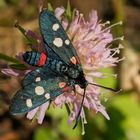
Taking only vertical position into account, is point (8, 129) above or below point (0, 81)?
below

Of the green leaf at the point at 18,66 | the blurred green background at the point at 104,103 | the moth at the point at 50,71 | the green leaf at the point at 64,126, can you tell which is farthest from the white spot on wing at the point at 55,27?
the green leaf at the point at 64,126

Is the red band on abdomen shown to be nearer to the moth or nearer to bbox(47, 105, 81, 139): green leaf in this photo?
the moth

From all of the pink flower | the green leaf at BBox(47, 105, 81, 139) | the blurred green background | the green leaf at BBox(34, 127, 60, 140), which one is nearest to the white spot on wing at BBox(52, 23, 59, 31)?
the pink flower

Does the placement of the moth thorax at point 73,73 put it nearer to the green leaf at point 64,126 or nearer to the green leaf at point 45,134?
the green leaf at point 64,126

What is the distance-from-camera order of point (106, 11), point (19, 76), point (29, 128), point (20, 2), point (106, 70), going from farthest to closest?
1. point (106, 11)
2. point (20, 2)
3. point (29, 128)
4. point (106, 70)
5. point (19, 76)

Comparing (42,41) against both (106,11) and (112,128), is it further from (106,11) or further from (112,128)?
(106,11)

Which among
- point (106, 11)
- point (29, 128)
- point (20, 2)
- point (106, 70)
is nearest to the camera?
point (106, 70)

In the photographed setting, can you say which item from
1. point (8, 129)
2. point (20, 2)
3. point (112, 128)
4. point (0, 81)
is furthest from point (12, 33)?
point (0, 81)
